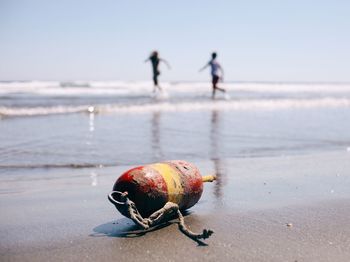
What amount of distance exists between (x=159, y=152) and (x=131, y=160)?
2.34ft

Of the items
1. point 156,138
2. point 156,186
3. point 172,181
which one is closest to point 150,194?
point 156,186

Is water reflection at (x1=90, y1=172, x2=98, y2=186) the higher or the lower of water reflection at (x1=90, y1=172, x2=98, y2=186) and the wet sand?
the lower

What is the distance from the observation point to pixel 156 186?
3402 millimetres

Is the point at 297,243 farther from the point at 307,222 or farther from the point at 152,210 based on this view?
the point at 152,210

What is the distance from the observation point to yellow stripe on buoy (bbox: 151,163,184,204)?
3508 millimetres

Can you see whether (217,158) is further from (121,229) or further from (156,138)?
(121,229)

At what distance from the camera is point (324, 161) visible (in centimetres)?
649

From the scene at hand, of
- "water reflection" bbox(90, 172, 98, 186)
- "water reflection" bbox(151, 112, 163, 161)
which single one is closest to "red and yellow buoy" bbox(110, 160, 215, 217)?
"water reflection" bbox(90, 172, 98, 186)

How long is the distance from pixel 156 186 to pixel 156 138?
512cm

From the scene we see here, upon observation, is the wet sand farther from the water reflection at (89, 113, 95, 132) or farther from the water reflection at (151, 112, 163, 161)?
the water reflection at (89, 113, 95, 132)

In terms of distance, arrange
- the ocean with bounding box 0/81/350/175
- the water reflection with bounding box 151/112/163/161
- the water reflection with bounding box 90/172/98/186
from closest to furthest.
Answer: the water reflection with bounding box 90/172/98/186
the ocean with bounding box 0/81/350/175
the water reflection with bounding box 151/112/163/161

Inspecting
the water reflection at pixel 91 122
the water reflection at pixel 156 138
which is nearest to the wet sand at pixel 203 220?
the water reflection at pixel 156 138

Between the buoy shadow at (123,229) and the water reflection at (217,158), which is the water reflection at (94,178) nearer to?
the water reflection at (217,158)

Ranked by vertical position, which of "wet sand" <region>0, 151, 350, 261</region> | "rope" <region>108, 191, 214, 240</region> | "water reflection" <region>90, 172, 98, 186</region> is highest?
"rope" <region>108, 191, 214, 240</region>
